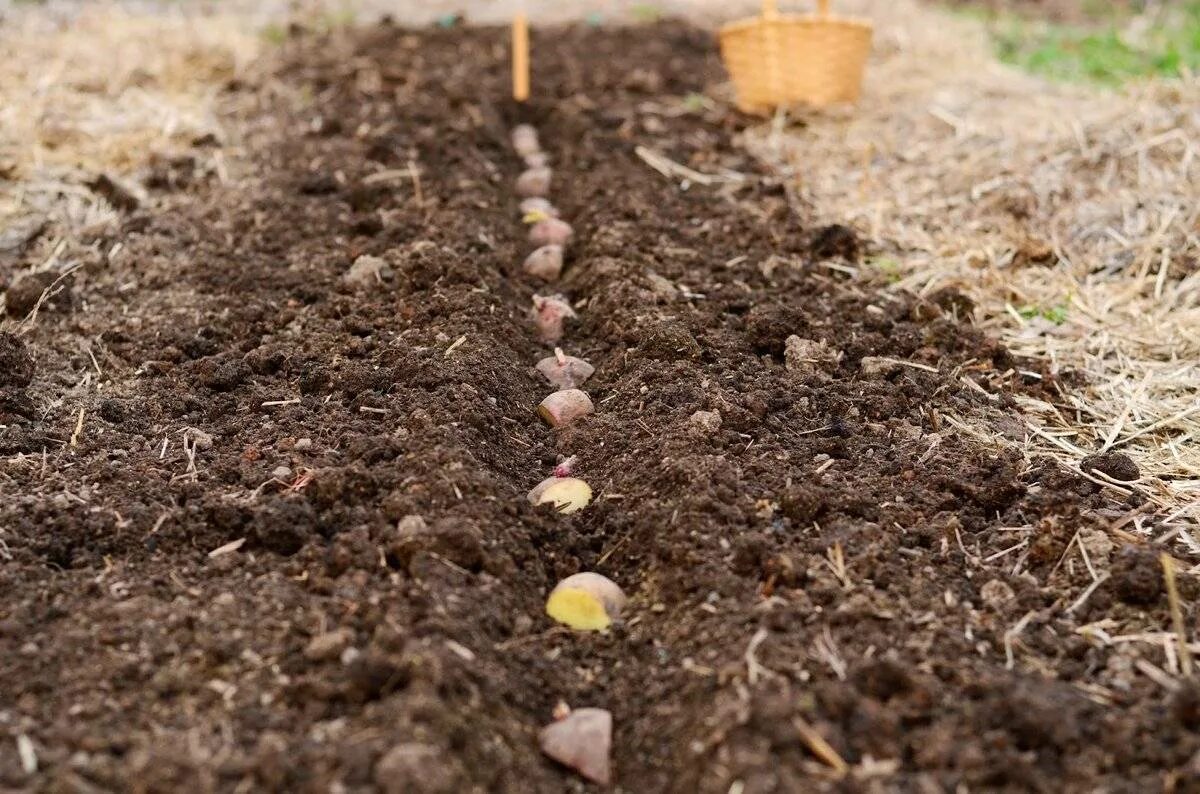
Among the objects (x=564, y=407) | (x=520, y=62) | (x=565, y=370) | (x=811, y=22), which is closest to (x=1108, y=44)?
(x=811, y=22)

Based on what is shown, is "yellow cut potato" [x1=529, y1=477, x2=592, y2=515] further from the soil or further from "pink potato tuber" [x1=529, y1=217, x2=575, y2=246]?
"pink potato tuber" [x1=529, y1=217, x2=575, y2=246]

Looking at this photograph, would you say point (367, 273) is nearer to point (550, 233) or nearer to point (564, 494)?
point (550, 233)

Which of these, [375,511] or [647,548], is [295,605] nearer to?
Result: [375,511]

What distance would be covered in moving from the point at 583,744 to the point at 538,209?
2431 mm

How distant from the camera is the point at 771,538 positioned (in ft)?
7.14

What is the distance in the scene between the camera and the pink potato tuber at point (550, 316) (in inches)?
126

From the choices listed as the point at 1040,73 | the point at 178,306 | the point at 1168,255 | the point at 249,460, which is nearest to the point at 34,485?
the point at 249,460

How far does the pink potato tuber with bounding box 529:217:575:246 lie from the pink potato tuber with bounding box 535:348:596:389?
0.80 meters

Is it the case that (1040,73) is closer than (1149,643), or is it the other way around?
(1149,643)

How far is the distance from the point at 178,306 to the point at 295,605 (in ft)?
4.91

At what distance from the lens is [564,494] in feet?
7.99

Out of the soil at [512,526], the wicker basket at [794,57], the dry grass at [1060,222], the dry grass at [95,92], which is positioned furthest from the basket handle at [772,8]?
the dry grass at [95,92]

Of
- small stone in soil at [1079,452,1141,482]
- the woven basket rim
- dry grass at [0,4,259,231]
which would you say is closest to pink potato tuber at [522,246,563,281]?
dry grass at [0,4,259,231]

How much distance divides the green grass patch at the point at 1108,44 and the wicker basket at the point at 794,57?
130cm
